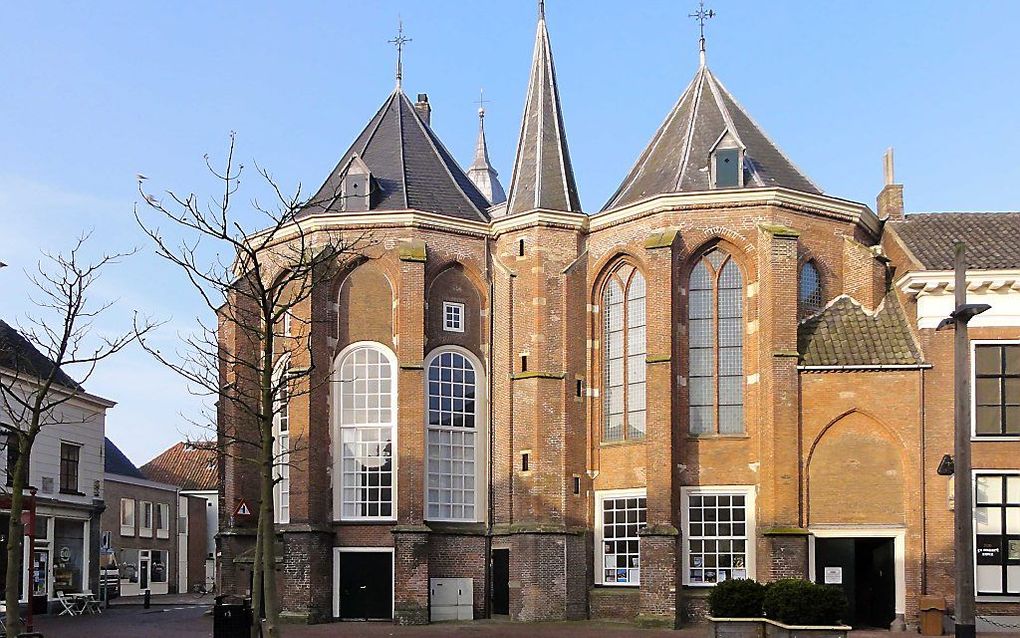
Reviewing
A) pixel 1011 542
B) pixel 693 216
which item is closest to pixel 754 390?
pixel 693 216

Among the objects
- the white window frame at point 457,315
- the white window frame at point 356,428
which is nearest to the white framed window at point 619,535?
the white window frame at point 356,428

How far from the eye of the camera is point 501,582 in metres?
37.2

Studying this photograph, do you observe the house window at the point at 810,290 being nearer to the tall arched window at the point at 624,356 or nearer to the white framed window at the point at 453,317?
the tall arched window at the point at 624,356

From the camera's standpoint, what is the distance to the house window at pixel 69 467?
149 ft

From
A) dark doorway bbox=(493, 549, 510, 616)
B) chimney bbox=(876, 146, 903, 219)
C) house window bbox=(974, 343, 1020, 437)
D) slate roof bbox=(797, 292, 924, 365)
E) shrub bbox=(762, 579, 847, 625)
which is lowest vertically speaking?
dark doorway bbox=(493, 549, 510, 616)

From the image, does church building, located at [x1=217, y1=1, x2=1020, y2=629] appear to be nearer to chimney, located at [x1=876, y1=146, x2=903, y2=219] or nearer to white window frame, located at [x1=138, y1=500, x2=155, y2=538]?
chimney, located at [x1=876, y1=146, x2=903, y2=219]

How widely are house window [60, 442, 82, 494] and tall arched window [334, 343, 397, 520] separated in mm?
13478

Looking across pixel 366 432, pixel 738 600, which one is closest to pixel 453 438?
pixel 366 432

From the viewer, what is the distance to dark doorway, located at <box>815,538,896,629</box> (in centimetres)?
3359

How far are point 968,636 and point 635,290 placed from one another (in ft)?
62.9

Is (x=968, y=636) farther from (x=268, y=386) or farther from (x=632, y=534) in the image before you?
(x=632, y=534)

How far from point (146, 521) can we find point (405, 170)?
3408cm

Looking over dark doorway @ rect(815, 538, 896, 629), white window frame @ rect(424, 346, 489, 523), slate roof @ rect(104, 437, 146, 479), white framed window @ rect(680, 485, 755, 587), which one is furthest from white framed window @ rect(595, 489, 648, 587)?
slate roof @ rect(104, 437, 146, 479)

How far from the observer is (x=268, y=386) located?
20.9 metres
